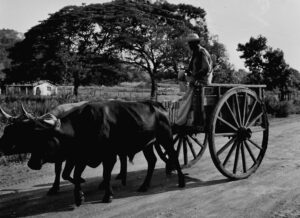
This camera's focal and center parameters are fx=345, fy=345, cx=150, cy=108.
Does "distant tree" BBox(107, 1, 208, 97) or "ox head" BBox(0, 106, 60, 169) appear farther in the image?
"distant tree" BBox(107, 1, 208, 97)

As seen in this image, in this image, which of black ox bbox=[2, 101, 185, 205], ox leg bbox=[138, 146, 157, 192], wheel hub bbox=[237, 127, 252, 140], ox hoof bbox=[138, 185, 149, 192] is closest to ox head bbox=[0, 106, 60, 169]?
black ox bbox=[2, 101, 185, 205]

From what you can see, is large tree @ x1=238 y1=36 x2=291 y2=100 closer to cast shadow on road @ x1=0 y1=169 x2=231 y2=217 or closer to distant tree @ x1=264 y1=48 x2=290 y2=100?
distant tree @ x1=264 y1=48 x2=290 y2=100

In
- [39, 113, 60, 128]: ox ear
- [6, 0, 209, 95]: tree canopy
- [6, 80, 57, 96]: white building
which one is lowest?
[39, 113, 60, 128]: ox ear

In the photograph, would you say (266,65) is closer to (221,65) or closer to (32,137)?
(221,65)

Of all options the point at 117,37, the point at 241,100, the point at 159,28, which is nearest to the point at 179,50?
the point at 159,28

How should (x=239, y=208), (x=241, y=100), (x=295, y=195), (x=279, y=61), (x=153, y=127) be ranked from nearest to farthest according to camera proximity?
(x=239, y=208), (x=295, y=195), (x=153, y=127), (x=241, y=100), (x=279, y=61)

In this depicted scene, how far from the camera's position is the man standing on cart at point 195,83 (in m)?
6.64

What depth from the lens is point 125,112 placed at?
5.86 meters

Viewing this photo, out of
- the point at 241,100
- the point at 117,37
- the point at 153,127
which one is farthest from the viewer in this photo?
the point at 117,37

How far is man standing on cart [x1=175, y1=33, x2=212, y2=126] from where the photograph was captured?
664 centimetres

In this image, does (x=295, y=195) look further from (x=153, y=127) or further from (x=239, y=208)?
(x=153, y=127)

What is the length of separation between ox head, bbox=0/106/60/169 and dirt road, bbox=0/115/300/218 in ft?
2.90

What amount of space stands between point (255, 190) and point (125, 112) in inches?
105

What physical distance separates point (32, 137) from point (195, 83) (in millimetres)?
3162
